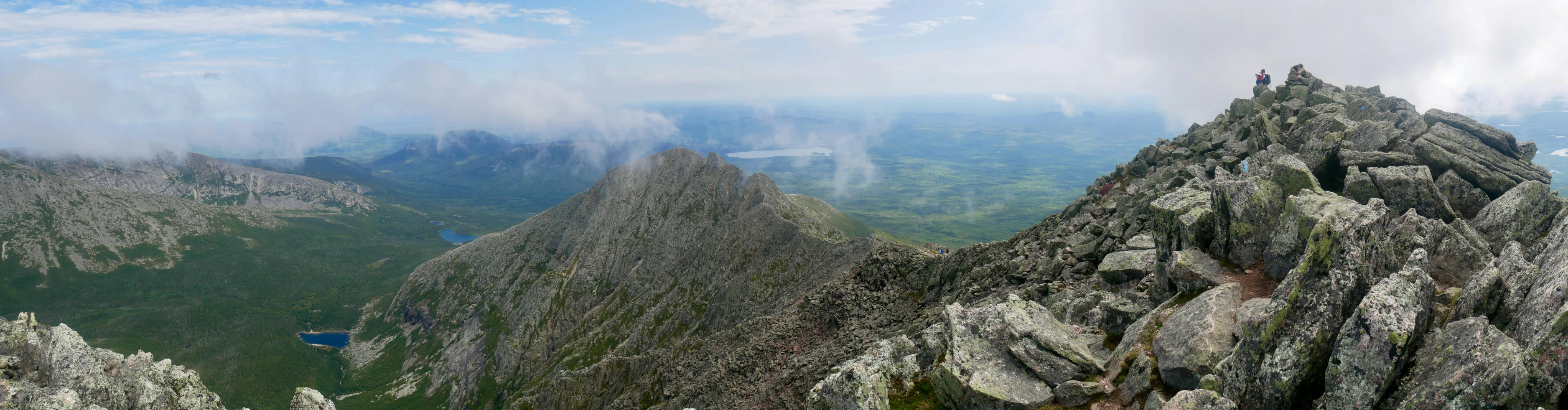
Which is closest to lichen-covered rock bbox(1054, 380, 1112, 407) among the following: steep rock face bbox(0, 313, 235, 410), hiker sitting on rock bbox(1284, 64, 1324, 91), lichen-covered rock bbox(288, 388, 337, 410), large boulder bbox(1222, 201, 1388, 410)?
large boulder bbox(1222, 201, 1388, 410)

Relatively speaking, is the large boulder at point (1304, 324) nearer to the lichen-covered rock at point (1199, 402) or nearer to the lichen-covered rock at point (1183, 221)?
the lichen-covered rock at point (1199, 402)

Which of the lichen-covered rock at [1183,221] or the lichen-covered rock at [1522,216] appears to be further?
the lichen-covered rock at [1183,221]

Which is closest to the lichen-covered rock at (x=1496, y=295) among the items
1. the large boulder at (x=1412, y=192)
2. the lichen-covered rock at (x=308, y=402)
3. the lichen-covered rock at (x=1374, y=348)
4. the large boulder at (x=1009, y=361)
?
the lichen-covered rock at (x=1374, y=348)

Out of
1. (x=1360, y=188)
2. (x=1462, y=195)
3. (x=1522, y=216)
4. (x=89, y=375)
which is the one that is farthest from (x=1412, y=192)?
(x=89, y=375)

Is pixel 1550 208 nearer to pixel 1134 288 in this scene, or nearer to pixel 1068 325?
pixel 1134 288

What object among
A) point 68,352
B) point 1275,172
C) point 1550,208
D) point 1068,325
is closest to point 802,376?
point 1068,325

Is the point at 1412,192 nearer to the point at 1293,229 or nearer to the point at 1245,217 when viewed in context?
the point at 1245,217
